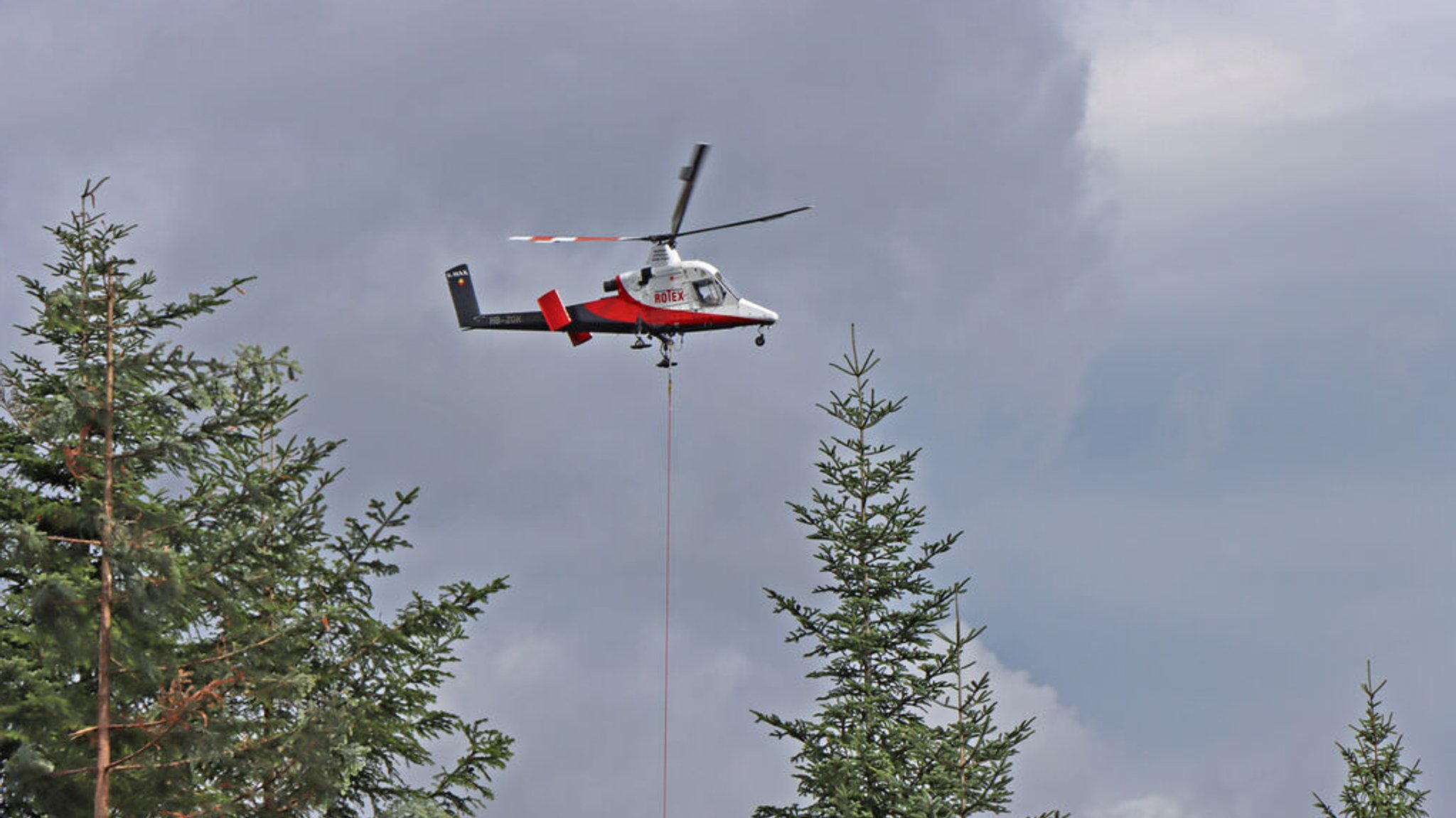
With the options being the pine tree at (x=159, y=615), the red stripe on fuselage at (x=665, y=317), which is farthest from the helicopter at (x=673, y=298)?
the pine tree at (x=159, y=615)

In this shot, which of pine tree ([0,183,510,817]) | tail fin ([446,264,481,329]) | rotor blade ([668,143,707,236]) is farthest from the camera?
tail fin ([446,264,481,329])

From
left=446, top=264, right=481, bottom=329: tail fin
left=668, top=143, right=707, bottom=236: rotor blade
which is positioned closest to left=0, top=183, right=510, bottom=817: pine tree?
left=668, top=143, right=707, bottom=236: rotor blade

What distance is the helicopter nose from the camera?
38.7 meters

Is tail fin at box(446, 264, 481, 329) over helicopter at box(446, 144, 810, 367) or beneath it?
over

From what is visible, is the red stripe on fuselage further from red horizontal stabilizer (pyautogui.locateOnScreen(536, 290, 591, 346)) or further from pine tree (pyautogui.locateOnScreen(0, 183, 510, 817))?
pine tree (pyautogui.locateOnScreen(0, 183, 510, 817))

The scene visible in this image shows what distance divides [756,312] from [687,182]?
3825 millimetres

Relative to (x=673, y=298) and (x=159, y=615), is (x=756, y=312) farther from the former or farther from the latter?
(x=159, y=615)

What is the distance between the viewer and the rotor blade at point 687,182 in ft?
117

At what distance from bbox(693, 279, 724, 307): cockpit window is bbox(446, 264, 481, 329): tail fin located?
898cm

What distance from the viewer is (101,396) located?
20.5 m

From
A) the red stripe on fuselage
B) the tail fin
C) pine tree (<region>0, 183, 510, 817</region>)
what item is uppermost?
the tail fin

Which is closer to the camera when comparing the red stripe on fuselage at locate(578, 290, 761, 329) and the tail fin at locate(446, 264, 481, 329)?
the red stripe on fuselage at locate(578, 290, 761, 329)

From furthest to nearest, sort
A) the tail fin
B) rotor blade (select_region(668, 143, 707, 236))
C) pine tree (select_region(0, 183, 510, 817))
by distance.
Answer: the tail fin, rotor blade (select_region(668, 143, 707, 236)), pine tree (select_region(0, 183, 510, 817))

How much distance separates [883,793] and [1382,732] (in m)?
11.9
